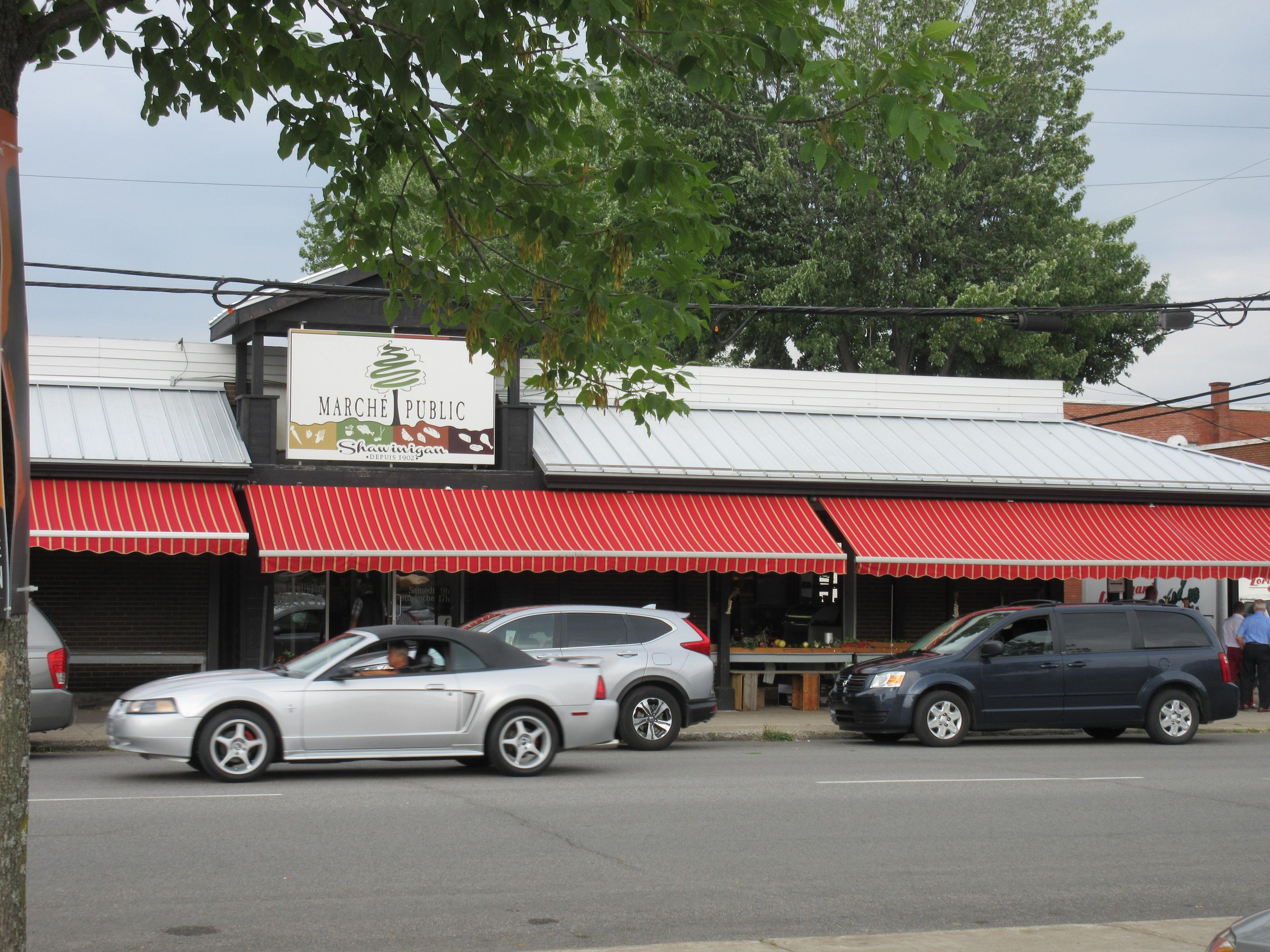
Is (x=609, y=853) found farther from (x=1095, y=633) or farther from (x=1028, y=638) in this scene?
(x=1095, y=633)

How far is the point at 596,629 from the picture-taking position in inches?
637

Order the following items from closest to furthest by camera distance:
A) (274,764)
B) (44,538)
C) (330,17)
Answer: (330,17)
(274,764)
(44,538)

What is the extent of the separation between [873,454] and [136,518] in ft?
37.9

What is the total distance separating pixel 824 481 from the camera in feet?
69.8

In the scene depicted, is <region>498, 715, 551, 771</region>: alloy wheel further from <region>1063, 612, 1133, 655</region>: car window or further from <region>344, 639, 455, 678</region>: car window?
<region>1063, 612, 1133, 655</region>: car window

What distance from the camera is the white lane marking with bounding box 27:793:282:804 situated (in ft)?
36.1

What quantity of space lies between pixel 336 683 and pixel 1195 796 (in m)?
7.97

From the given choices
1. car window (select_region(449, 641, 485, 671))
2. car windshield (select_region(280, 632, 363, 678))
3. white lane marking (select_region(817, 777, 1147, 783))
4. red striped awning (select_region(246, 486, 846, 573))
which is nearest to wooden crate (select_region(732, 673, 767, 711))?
red striped awning (select_region(246, 486, 846, 573))

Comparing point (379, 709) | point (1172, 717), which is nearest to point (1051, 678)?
point (1172, 717)

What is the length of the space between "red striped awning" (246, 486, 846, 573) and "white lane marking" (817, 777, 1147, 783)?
6380mm

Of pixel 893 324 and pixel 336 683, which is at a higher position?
pixel 893 324

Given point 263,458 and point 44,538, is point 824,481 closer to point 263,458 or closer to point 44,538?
Result: point 263,458

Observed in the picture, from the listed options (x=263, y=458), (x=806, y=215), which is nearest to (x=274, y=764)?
(x=263, y=458)

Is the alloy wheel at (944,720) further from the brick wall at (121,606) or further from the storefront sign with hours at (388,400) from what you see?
the brick wall at (121,606)
